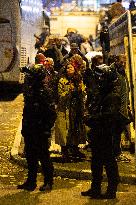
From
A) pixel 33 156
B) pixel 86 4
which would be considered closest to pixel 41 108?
pixel 33 156

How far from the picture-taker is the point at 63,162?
8.95 meters

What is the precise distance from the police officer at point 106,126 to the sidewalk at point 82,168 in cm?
105

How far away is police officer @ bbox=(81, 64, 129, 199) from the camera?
697 cm

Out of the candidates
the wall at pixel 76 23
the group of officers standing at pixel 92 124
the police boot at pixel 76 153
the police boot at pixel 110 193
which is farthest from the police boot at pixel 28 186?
the wall at pixel 76 23

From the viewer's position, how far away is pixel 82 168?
8562 millimetres

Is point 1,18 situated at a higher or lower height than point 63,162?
higher

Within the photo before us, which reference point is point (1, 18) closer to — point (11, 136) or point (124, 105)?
point (11, 136)

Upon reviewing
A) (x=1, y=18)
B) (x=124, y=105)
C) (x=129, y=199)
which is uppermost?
(x=1, y=18)

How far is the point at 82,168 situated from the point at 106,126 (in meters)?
1.83

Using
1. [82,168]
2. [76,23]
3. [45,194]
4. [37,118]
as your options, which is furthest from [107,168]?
[76,23]

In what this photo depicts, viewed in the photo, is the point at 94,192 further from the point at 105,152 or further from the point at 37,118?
the point at 37,118

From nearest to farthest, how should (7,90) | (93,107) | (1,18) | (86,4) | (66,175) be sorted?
(93,107) < (66,175) < (1,18) < (7,90) < (86,4)

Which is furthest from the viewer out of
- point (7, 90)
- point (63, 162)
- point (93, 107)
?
point (7, 90)

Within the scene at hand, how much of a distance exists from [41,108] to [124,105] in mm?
2138
